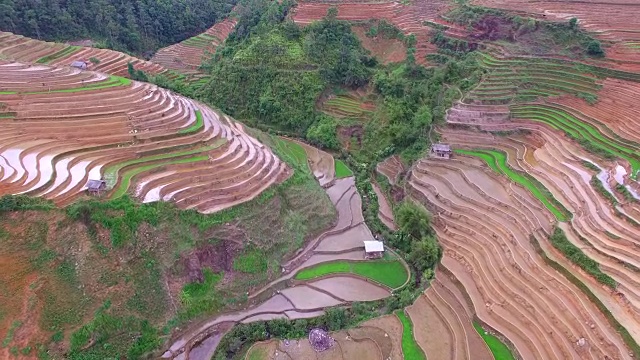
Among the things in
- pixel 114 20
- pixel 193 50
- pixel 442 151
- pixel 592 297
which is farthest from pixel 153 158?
pixel 114 20

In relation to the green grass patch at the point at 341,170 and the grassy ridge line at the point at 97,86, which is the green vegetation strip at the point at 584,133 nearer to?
the green grass patch at the point at 341,170

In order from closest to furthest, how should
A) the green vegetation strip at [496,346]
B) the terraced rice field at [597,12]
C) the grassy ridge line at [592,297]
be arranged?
the grassy ridge line at [592,297] < the green vegetation strip at [496,346] < the terraced rice field at [597,12]

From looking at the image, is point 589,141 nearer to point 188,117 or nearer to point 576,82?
point 576,82

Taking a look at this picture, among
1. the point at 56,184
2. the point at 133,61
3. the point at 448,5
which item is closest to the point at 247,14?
the point at 133,61

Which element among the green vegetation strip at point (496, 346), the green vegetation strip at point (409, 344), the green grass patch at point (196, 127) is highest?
the green grass patch at point (196, 127)

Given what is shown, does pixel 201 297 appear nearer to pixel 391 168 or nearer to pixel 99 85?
pixel 391 168

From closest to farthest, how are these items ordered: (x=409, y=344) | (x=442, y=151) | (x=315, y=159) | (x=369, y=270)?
(x=409, y=344) → (x=369, y=270) → (x=442, y=151) → (x=315, y=159)

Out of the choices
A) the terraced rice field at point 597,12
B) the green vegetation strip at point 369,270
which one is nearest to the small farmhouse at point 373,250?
the green vegetation strip at point 369,270
